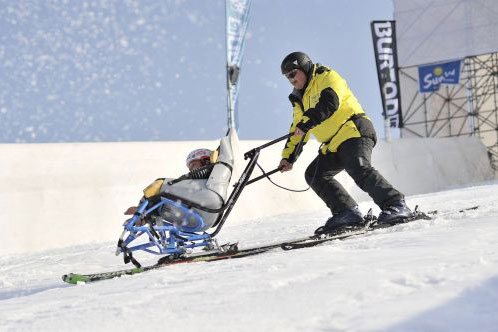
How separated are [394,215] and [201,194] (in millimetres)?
1588

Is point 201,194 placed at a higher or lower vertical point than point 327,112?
lower

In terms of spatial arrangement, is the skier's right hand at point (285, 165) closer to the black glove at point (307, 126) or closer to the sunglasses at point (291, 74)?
the black glove at point (307, 126)

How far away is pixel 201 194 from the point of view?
15.6 feet

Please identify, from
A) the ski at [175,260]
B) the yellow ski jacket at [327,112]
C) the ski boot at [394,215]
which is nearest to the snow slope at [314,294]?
the ski at [175,260]

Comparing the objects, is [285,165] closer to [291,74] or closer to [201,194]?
[291,74]

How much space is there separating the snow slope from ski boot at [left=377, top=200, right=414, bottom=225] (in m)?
0.66

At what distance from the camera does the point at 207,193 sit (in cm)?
476

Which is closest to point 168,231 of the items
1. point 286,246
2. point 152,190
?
point 152,190

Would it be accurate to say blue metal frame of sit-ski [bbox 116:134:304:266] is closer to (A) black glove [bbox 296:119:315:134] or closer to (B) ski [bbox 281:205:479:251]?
(B) ski [bbox 281:205:479:251]

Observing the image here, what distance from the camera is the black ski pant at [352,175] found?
524 cm

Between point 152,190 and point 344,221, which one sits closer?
point 152,190

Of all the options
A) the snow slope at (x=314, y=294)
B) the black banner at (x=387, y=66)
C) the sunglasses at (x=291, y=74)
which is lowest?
the snow slope at (x=314, y=294)

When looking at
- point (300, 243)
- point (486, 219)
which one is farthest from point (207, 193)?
point (486, 219)

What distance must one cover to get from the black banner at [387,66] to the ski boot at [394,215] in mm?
14427
